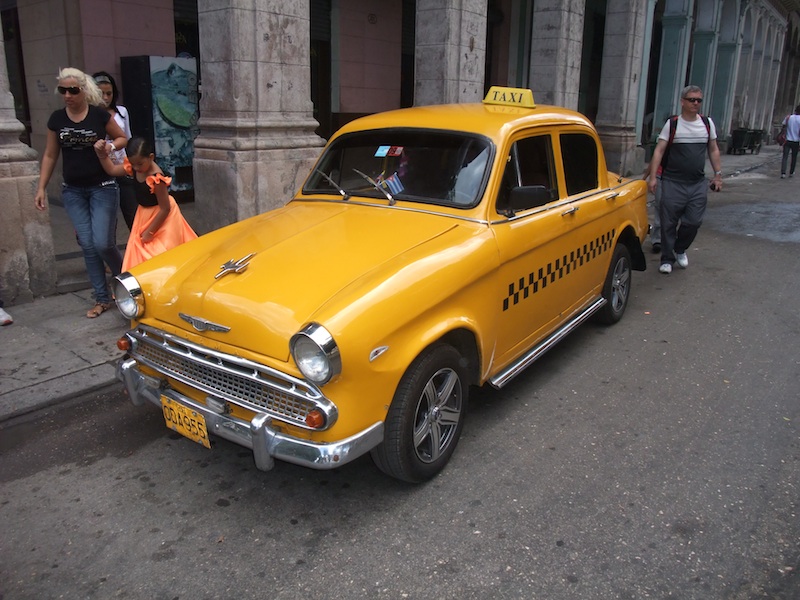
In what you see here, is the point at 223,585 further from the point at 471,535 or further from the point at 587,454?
the point at 587,454

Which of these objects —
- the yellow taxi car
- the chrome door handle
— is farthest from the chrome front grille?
the chrome door handle

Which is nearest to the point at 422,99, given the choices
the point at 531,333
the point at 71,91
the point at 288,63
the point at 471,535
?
the point at 288,63

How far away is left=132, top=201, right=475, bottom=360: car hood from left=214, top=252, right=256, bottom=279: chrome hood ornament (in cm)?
1

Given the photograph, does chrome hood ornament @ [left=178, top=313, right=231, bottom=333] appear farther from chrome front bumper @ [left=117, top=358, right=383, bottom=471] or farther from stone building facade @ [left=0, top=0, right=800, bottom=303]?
stone building facade @ [left=0, top=0, right=800, bottom=303]

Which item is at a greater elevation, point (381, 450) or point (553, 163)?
point (553, 163)

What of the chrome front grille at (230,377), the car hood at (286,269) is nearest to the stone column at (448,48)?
the car hood at (286,269)

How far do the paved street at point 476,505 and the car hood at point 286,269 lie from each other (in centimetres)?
89

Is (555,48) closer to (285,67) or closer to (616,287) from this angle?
(285,67)

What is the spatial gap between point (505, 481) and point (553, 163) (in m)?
2.28

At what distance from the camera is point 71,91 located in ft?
17.6

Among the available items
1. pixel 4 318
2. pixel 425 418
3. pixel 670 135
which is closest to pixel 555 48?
pixel 670 135

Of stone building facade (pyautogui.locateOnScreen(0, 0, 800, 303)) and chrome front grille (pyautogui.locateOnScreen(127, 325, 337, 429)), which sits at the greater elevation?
stone building facade (pyautogui.locateOnScreen(0, 0, 800, 303))

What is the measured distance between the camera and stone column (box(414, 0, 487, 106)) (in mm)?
9859

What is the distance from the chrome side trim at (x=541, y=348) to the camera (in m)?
4.05
